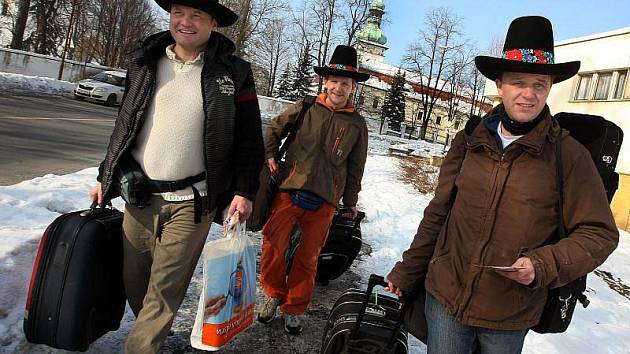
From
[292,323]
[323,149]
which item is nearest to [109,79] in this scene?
[323,149]

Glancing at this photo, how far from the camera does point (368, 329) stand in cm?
270

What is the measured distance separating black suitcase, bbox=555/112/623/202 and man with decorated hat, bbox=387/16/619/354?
175mm

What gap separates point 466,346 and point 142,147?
192 cm

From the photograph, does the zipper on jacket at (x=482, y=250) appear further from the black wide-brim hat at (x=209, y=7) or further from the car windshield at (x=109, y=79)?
the car windshield at (x=109, y=79)

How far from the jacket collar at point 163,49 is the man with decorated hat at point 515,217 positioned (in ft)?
4.51

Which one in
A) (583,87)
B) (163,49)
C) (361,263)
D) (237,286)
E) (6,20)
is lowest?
(361,263)

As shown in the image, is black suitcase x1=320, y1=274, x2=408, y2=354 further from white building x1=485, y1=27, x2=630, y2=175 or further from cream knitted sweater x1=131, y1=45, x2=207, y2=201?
white building x1=485, y1=27, x2=630, y2=175

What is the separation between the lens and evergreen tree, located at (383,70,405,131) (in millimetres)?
57000

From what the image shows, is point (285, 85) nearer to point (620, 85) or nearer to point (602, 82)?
point (602, 82)

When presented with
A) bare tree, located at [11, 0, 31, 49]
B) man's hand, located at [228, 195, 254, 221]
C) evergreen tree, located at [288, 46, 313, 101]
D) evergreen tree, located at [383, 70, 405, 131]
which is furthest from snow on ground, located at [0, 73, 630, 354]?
evergreen tree, located at [383, 70, 405, 131]

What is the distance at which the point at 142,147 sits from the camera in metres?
2.57

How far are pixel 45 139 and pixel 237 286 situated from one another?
366 inches

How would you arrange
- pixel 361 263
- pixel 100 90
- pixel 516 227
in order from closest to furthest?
pixel 516 227, pixel 361 263, pixel 100 90

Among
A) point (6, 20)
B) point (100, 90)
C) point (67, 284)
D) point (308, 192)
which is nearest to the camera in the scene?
point (67, 284)
